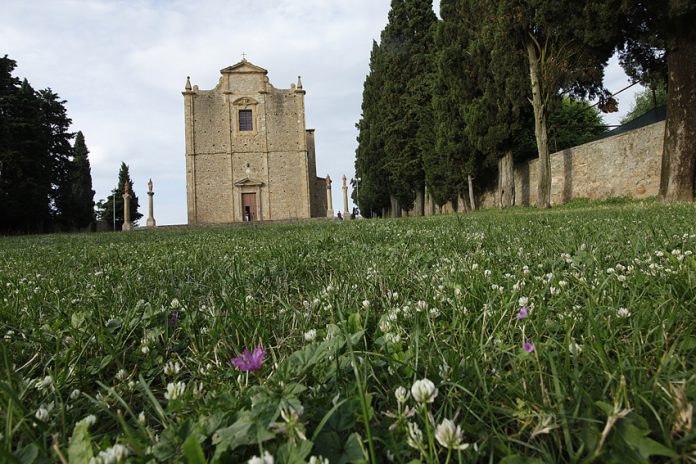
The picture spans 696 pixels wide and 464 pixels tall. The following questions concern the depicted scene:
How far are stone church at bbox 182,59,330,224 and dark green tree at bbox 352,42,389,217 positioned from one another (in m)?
5.37

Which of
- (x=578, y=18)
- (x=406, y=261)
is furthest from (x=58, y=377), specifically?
(x=578, y=18)

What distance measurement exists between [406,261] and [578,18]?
12.6 metres

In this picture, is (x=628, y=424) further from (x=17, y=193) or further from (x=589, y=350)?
(x=17, y=193)

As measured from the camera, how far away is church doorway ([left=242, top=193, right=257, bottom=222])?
30.9 m

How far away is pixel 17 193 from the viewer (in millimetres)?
22703

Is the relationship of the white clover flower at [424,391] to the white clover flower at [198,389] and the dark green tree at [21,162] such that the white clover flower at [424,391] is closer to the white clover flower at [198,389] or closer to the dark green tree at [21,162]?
the white clover flower at [198,389]

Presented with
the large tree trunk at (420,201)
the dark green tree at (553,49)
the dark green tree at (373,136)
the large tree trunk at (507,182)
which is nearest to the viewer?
the dark green tree at (553,49)

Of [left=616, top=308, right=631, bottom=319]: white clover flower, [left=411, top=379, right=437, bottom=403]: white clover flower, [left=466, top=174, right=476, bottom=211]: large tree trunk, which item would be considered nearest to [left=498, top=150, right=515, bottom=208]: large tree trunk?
[left=466, top=174, right=476, bottom=211]: large tree trunk

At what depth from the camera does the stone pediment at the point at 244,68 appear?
3167cm

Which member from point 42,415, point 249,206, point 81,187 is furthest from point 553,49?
point 81,187

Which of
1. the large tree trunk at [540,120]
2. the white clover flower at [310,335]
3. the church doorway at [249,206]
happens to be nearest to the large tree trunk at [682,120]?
the large tree trunk at [540,120]

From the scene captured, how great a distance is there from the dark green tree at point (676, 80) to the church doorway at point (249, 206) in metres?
25.3

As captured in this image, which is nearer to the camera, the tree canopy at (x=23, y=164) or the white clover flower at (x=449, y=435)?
the white clover flower at (x=449, y=435)

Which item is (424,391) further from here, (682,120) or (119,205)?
(119,205)
